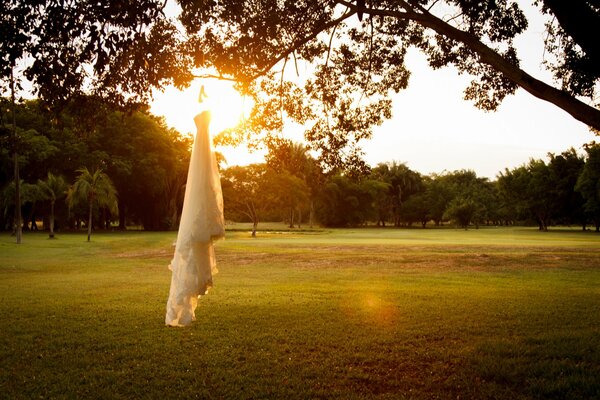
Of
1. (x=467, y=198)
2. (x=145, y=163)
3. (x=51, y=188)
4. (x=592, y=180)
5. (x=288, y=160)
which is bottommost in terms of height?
(x=288, y=160)

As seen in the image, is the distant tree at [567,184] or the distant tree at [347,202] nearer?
the distant tree at [567,184]

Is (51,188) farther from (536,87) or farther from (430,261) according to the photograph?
(536,87)

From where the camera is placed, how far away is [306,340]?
7922mm

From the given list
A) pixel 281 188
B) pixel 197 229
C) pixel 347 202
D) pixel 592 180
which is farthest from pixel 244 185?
pixel 197 229

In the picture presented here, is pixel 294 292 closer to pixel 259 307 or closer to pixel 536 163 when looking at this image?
pixel 259 307

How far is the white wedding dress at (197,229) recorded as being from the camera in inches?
A: 237

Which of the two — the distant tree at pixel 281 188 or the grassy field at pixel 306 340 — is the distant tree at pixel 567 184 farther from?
the grassy field at pixel 306 340

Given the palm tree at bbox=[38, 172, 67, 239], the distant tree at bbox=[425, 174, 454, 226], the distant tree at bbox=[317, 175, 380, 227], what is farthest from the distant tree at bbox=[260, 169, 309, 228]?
the distant tree at bbox=[425, 174, 454, 226]

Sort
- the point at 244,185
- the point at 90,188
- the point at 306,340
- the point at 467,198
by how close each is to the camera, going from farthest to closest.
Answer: the point at 467,198
the point at 244,185
the point at 90,188
the point at 306,340

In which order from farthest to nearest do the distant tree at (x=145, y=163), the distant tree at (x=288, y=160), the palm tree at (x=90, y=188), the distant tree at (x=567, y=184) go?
the distant tree at (x=567, y=184), the distant tree at (x=145, y=163), the palm tree at (x=90, y=188), the distant tree at (x=288, y=160)

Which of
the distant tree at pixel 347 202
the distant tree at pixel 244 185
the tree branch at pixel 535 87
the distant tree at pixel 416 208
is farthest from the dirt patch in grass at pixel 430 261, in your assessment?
the distant tree at pixel 416 208

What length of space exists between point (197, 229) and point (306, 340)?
3.09 meters

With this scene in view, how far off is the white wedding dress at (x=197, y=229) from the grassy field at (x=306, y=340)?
1.03 meters

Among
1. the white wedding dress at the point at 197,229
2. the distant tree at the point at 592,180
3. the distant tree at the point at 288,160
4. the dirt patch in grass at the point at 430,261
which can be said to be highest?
the distant tree at the point at 592,180
